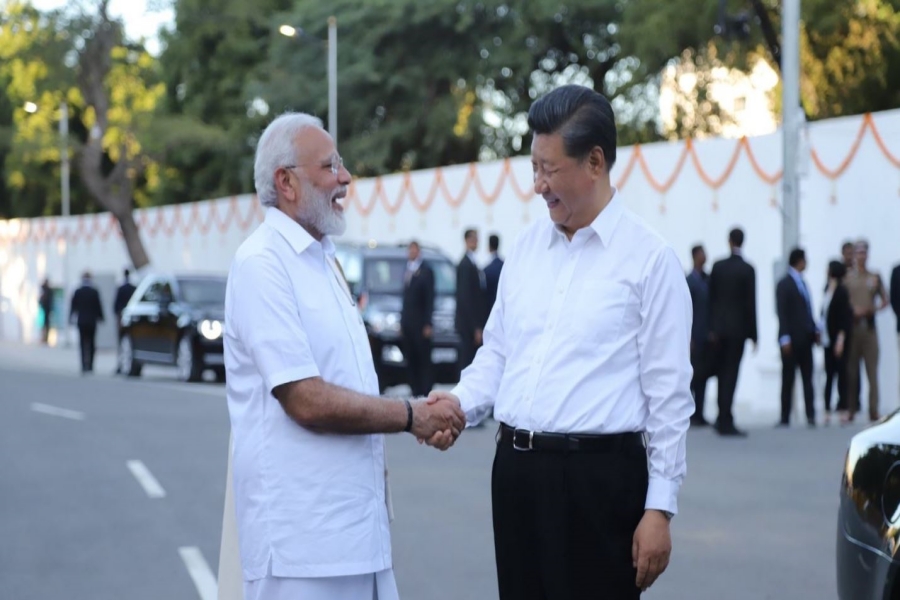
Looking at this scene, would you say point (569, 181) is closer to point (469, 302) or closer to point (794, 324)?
point (469, 302)

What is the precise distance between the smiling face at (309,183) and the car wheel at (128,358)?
83.3ft

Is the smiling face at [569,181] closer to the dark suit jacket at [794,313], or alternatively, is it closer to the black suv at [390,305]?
the dark suit jacket at [794,313]

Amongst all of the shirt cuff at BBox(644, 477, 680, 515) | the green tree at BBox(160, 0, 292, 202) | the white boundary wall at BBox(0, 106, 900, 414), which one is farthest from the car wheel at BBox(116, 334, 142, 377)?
the shirt cuff at BBox(644, 477, 680, 515)

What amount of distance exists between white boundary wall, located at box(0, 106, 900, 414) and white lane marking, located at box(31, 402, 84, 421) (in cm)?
855

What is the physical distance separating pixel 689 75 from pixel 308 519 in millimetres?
39381

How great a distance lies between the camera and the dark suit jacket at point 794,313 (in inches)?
701

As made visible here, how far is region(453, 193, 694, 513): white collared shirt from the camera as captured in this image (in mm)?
4262

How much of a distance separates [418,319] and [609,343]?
49.3 ft

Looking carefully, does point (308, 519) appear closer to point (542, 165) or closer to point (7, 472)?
point (542, 165)

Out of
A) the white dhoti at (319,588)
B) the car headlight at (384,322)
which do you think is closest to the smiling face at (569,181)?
the white dhoti at (319,588)

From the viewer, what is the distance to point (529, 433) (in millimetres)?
4441

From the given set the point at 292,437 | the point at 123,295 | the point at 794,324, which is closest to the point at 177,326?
the point at 123,295

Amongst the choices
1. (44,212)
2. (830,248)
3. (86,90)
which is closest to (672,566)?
(830,248)

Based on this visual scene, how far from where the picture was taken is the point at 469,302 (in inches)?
715
